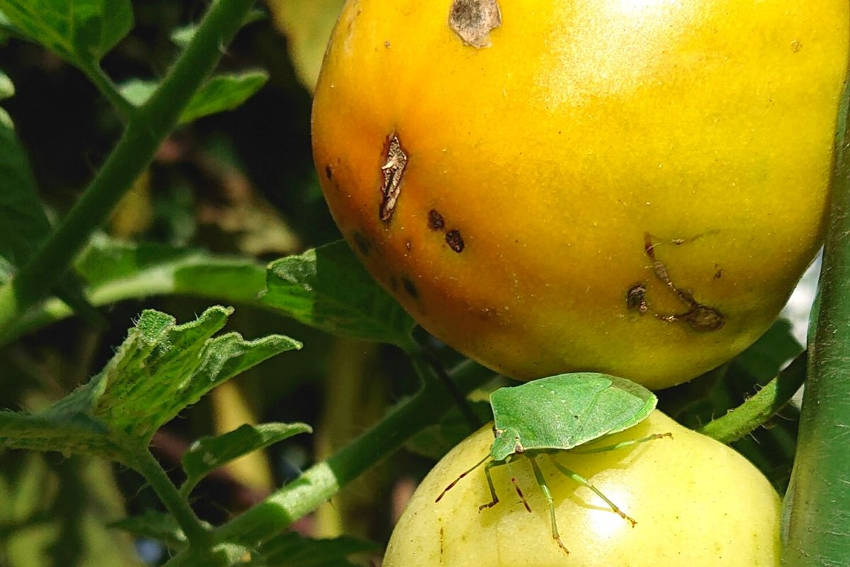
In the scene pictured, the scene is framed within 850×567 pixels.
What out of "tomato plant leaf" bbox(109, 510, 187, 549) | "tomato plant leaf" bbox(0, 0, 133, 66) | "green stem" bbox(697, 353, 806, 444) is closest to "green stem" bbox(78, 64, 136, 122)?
"tomato plant leaf" bbox(0, 0, 133, 66)

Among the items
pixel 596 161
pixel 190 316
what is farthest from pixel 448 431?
pixel 190 316

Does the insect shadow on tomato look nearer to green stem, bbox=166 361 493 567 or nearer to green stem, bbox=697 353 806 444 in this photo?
green stem, bbox=697 353 806 444

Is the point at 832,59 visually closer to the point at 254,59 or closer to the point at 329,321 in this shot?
the point at 329,321

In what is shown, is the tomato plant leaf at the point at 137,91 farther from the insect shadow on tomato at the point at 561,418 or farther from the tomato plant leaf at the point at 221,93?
the insect shadow on tomato at the point at 561,418

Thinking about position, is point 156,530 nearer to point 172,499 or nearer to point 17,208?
point 172,499

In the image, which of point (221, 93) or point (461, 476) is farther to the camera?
point (221, 93)

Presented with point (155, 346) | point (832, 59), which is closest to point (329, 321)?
point (155, 346)
